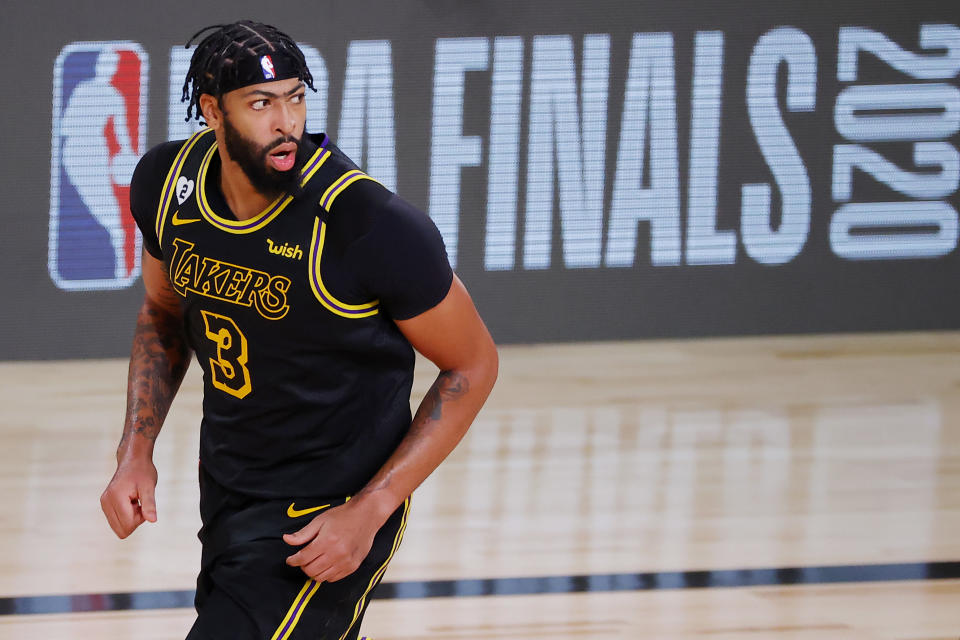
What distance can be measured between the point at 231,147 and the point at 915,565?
2608 millimetres

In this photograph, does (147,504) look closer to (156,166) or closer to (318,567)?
(318,567)

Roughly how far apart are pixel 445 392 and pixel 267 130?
479mm

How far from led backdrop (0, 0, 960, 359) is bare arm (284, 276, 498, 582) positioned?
4234mm

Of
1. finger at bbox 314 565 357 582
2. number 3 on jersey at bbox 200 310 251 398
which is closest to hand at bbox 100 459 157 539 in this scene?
number 3 on jersey at bbox 200 310 251 398

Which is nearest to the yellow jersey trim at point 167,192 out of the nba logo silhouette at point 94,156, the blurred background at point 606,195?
the blurred background at point 606,195

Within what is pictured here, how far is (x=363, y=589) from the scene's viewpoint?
2195 millimetres

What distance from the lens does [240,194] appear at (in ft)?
6.92

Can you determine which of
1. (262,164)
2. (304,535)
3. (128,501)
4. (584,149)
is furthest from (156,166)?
(584,149)

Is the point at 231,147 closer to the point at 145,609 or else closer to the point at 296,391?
the point at 296,391

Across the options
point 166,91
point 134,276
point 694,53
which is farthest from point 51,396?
point 694,53

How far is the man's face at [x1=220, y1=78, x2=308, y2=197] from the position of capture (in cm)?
202

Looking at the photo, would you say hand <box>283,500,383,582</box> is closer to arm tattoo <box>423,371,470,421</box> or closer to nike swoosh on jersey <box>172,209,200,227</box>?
arm tattoo <box>423,371,470,421</box>

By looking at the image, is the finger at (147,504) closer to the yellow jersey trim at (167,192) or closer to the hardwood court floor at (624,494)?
the yellow jersey trim at (167,192)

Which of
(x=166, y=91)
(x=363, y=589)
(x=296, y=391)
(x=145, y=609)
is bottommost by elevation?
(x=145, y=609)
